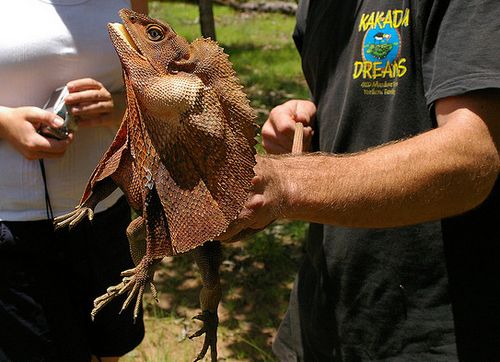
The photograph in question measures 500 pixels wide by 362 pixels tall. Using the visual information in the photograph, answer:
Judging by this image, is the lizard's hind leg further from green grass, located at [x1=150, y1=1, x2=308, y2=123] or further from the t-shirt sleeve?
green grass, located at [x1=150, y1=1, x2=308, y2=123]

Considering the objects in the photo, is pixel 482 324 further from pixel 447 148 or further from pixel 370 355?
pixel 447 148

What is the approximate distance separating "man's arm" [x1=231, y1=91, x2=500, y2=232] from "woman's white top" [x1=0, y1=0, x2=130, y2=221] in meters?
0.91

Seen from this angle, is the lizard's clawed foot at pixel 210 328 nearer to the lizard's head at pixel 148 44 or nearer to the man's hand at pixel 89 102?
the lizard's head at pixel 148 44

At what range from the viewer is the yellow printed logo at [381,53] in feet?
4.86

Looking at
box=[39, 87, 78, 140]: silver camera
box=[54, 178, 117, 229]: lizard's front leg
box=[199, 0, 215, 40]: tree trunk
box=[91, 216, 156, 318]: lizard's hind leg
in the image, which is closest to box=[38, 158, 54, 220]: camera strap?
box=[39, 87, 78, 140]: silver camera

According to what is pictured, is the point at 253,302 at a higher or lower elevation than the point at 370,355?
lower

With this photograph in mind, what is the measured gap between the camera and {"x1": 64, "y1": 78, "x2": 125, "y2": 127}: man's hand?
1718 millimetres

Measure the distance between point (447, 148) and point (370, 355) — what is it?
0.78 meters

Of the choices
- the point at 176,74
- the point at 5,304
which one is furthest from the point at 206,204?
the point at 5,304

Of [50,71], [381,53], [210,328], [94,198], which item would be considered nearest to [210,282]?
[210,328]

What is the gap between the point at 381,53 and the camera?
1.52 metres

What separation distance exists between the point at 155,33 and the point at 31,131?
2.62ft

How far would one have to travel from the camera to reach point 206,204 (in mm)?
1084

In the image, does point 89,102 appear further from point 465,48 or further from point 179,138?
point 465,48
